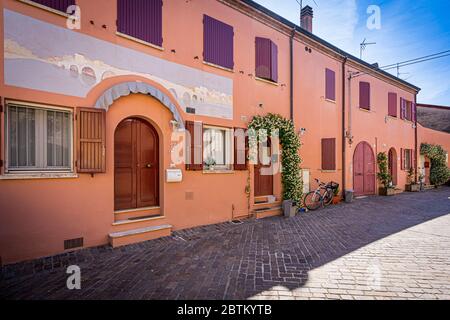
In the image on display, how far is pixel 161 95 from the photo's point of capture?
18.8 ft

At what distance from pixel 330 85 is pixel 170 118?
8.33m

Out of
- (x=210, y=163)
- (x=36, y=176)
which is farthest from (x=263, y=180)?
(x=36, y=176)

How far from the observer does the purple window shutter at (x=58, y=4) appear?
14.2 feet

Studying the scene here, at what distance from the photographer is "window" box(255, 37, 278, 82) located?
8.01 metres

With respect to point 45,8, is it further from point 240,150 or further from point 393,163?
point 393,163

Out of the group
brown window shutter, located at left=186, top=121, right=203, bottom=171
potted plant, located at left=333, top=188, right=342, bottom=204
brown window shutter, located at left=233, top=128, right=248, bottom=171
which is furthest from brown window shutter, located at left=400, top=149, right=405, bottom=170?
brown window shutter, located at left=186, top=121, right=203, bottom=171

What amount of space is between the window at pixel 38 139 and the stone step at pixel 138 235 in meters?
1.76

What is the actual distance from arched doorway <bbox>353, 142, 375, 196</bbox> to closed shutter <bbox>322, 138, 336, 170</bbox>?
2.29 m

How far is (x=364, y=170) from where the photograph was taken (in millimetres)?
12508

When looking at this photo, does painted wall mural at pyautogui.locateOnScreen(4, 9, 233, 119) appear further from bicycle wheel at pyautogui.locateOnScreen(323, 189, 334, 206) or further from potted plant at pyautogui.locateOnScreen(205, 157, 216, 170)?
bicycle wheel at pyautogui.locateOnScreen(323, 189, 334, 206)

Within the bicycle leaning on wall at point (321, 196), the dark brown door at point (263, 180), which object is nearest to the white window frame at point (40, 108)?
the dark brown door at point (263, 180)
